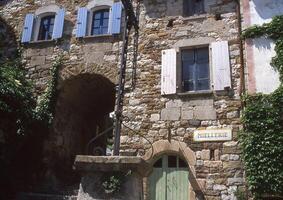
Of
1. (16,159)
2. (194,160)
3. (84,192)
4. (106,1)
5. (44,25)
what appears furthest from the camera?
(44,25)

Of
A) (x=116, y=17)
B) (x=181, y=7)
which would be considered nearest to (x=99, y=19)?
(x=116, y=17)

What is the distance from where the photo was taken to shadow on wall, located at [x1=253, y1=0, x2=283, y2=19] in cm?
849

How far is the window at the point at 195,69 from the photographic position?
28.2 ft

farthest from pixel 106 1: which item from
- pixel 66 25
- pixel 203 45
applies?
pixel 203 45

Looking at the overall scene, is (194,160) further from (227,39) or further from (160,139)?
(227,39)

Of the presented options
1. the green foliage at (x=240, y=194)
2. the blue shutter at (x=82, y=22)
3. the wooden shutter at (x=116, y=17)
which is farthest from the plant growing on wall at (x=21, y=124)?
the green foliage at (x=240, y=194)

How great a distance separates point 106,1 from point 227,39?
391 centimetres

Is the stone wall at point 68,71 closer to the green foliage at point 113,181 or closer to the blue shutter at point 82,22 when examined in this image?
the blue shutter at point 82,22

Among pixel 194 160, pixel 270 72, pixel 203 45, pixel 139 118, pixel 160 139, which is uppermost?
pixel 203 45

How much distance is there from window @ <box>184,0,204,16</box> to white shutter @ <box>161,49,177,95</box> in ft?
4.55

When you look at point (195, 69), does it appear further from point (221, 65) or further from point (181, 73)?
point (221, 65)

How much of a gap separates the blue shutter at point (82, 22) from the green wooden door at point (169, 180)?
455 cm

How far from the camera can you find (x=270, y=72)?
7988 mm

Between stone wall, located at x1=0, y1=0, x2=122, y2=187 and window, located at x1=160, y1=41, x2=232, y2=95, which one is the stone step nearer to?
stone wall, located at x1=0, y1=0, x2=122, y2=187
